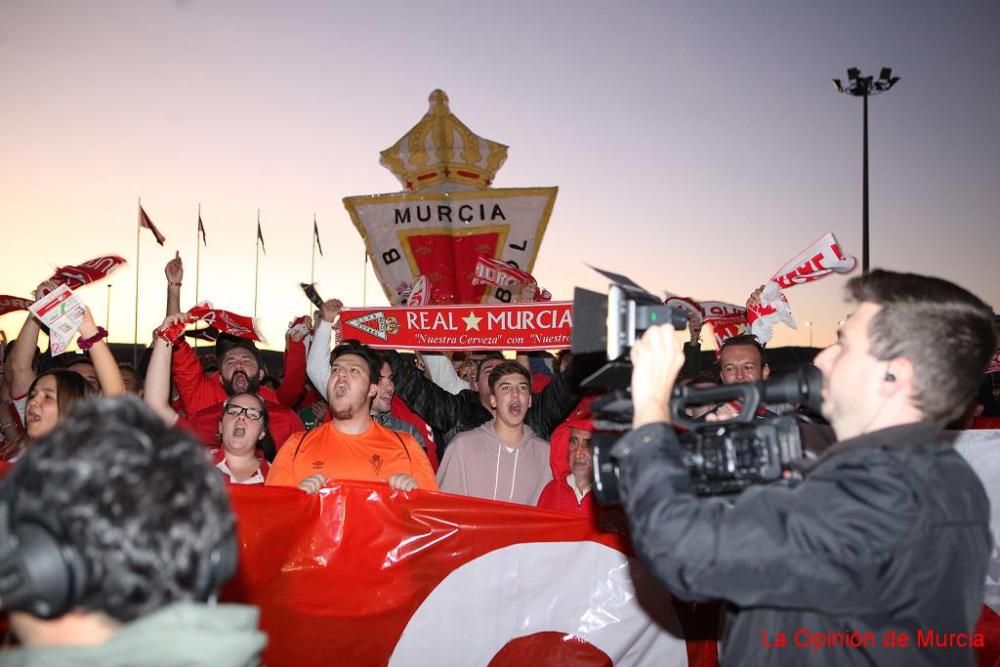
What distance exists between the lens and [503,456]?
568 centimetres

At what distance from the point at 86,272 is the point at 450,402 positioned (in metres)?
3.05

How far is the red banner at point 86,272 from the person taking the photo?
15.0 feet

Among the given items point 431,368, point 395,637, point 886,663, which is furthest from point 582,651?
point 431,368

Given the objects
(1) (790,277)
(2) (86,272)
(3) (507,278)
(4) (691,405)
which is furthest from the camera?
(3) (507,278)

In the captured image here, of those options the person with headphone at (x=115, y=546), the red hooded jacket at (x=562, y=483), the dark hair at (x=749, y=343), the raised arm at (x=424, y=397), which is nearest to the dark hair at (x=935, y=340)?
the person with headphone at (x=115, y=546)

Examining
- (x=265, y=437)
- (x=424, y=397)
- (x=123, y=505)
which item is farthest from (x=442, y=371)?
(x=123, y=505)

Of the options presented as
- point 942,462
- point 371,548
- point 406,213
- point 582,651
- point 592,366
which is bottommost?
point 582,651

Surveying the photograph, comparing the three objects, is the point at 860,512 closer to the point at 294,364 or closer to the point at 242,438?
the point at 242,438

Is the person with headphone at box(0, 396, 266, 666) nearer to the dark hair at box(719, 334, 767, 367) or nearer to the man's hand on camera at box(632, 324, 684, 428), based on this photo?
the man's hand on camera at box(632, 324, 684, 428)

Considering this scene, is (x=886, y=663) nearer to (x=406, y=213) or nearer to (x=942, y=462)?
(x=942, y=462)

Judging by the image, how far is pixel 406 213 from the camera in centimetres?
849

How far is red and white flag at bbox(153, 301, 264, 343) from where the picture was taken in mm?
5066

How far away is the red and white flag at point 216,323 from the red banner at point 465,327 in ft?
2.49

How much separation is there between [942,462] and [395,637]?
2.90 m
